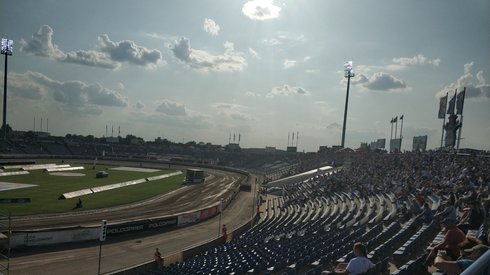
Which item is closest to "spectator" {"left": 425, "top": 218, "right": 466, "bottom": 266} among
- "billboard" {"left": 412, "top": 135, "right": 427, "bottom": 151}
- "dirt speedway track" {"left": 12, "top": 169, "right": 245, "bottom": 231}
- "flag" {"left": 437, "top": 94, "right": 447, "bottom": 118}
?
"dirt speedway track" {"left": 12, "top": 169, "right": 245, "bottom": 231}

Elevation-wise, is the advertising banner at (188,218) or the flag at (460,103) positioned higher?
the flag at (460,103)

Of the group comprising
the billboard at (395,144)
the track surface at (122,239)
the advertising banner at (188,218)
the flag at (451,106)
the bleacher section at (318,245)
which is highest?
the flag at (451,106)

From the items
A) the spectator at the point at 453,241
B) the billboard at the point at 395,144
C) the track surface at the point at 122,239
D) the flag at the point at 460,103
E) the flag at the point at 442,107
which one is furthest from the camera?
the billboard at the point at 395,144

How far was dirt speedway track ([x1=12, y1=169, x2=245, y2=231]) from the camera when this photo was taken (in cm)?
3397

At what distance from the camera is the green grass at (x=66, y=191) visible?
39500 mm

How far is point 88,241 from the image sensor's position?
29.6 meters

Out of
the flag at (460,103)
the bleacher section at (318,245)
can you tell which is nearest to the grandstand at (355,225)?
the bleacher section at (318,245)

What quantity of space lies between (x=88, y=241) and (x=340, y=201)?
69.7 feet

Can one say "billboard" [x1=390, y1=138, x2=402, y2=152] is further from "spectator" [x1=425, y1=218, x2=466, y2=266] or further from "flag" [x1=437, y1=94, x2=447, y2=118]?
"spectator" [x1=425, y1=218, x2=466, y2=266]

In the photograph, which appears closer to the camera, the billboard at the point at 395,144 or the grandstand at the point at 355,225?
the grandstand at the point at 355,225

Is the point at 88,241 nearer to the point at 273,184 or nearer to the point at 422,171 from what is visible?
the point at 422,171

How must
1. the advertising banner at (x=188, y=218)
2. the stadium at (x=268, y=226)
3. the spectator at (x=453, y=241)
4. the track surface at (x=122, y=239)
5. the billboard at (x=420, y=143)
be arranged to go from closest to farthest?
the spectator at (x=453, y=241) < the stadium at (x=268, y=226) < the track surface at (x=122, y=239) < the advertising banner at (x=188, y=218) < the billboard at (x=420, y=143)

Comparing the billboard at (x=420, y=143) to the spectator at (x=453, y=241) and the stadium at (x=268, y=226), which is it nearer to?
the stadium at (x=268, y=226)

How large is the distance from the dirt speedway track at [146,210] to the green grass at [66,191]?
1792mm
